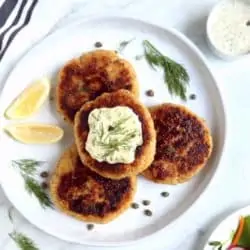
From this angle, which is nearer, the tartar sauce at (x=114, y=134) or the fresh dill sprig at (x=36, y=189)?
the tartar sauce at (x=114, y=134)

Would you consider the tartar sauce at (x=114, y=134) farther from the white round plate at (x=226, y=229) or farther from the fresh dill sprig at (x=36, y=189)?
the white round plate at (x=226, y=229)

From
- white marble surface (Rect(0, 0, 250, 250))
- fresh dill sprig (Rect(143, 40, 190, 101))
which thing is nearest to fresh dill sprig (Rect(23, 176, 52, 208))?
white marble surface (Rect(0, 0, 250, 250))

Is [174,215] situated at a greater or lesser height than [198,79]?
lesser

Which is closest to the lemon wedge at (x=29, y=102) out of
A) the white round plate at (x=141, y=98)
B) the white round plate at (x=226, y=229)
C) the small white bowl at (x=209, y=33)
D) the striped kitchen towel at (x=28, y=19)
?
the white round plate at (x=141, y=98)

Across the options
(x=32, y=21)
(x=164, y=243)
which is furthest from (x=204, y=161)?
Answer: (x=32, y=21)

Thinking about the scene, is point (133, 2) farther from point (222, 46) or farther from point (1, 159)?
point (1, 159)

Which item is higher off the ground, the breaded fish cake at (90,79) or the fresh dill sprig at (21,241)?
the breaded fish cake at (90,79)

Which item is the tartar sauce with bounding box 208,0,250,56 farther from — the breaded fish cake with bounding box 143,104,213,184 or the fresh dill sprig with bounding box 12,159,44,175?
the fresh dill sprig with bounding box 12,159,44,175
